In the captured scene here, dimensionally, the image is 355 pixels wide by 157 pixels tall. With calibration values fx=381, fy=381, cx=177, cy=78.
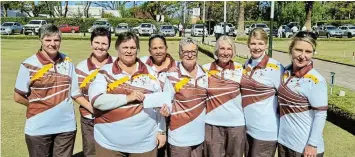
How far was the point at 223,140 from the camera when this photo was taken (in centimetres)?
441

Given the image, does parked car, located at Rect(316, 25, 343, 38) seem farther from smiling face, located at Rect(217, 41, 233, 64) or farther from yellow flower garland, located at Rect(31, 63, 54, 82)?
yellow flower garland, located at Rect(31, 63, 54, 82)

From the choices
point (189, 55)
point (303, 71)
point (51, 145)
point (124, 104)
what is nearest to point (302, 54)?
point (303, 71)

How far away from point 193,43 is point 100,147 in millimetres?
1488

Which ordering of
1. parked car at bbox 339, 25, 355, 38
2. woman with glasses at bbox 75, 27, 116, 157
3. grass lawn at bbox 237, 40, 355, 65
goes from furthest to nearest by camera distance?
parked car at bbox 339, 25, 355, 38 → grass lawn at bbox 237, 40, 355, 65 → woman with glasses at bbox 75, 27, 116, 157

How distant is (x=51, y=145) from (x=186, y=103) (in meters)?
1.64

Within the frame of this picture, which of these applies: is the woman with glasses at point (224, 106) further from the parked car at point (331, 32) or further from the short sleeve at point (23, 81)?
the parked car at point (331, 32)

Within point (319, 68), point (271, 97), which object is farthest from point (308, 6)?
point (271, 97)

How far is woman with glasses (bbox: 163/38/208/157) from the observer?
162 inches

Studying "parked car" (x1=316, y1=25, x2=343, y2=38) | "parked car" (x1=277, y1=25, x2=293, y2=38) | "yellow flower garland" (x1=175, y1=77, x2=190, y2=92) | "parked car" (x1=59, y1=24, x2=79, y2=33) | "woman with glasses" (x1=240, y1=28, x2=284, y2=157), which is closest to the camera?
"yellow flower garland" (x1=175, y1=77, x2=190, y2=92)

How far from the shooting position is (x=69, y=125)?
439 cm

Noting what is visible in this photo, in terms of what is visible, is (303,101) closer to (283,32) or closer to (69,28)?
(283,32)

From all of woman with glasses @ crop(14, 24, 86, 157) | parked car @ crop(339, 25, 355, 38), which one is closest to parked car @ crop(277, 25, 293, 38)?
parked car @ crop(339, 25, 355, 38)

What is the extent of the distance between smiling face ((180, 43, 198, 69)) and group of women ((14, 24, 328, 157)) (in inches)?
0.5

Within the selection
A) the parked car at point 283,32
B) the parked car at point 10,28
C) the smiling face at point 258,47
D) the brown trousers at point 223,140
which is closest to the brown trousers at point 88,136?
the brown trousers at point 223,140
